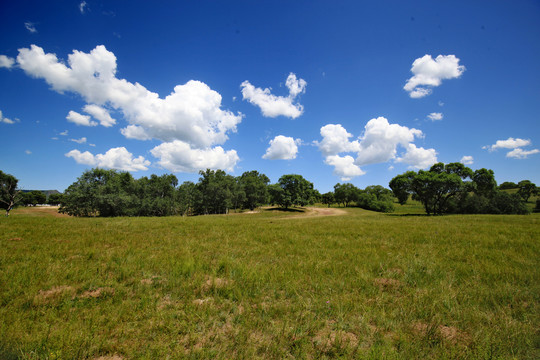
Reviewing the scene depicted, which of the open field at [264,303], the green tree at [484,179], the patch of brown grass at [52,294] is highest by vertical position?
the green tree at [484,179]

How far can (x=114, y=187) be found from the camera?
5450 centimetres

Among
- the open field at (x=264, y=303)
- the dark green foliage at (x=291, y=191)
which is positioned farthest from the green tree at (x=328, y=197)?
the open field at (x=264, y=303)

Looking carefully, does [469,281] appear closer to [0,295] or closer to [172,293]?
[172,293]

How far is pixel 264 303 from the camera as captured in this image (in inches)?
191

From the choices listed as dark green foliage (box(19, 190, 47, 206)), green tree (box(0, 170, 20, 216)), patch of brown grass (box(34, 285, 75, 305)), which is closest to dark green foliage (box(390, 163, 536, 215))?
patch of brown grass (box(34, 285, 75, 305))

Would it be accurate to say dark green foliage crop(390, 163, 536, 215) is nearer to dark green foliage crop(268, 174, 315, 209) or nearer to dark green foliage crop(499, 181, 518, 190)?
dark green foliage crop(268, 174, 315, 209)

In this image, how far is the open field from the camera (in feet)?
11.1

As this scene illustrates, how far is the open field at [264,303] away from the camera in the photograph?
337 centimetres

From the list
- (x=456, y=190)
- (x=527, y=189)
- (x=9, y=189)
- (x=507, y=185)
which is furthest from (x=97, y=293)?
(x=507, y=185)

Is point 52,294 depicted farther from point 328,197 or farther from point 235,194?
point 328,197

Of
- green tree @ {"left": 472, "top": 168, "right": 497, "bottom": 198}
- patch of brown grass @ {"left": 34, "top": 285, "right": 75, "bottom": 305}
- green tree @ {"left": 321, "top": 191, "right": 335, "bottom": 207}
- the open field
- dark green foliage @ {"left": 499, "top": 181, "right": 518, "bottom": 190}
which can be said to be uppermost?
dark green foliage @ {"left": 499, "top": 181, "right": 518, "bottom": 190}

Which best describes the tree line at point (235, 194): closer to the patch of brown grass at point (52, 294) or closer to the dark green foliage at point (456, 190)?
the dark green foliage at point (456, 190)

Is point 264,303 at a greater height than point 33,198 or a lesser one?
lesser

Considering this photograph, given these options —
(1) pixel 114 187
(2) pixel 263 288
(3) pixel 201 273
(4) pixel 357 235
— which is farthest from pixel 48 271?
(1) pixel 114 187
